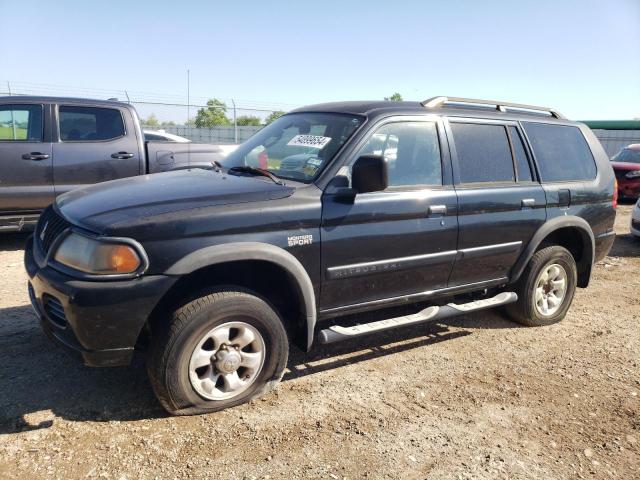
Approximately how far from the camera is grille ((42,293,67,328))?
2.94 metres

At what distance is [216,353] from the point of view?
3178 millimetres

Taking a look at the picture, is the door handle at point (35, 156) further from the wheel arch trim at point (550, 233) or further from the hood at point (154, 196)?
the wheel arch trim at point (550, 233)

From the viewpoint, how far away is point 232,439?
3.00m

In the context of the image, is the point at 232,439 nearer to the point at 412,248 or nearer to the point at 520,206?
the point at 412,248

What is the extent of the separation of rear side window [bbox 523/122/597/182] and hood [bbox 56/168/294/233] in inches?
99.4

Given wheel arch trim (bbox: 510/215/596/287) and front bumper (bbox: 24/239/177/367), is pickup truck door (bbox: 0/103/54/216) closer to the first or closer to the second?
front bumper (bbox: 24/239/177/367)

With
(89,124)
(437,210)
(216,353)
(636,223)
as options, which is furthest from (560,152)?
(89,124)

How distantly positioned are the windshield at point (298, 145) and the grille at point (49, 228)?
4.36 ft

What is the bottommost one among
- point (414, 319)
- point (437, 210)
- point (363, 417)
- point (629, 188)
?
point (363, 417)

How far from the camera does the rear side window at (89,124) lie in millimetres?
6920

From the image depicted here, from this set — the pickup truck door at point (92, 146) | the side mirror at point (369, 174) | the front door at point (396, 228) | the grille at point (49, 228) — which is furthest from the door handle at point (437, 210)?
the pickup truck door at point (92, 146)

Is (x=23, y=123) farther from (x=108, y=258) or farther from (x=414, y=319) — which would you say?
(x=414, y=319)

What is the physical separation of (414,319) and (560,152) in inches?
88.9

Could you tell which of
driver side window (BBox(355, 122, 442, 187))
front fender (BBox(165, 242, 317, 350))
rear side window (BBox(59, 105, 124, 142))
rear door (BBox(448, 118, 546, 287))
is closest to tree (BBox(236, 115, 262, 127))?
rear side window (BBox(59, 105, 124, 142))
